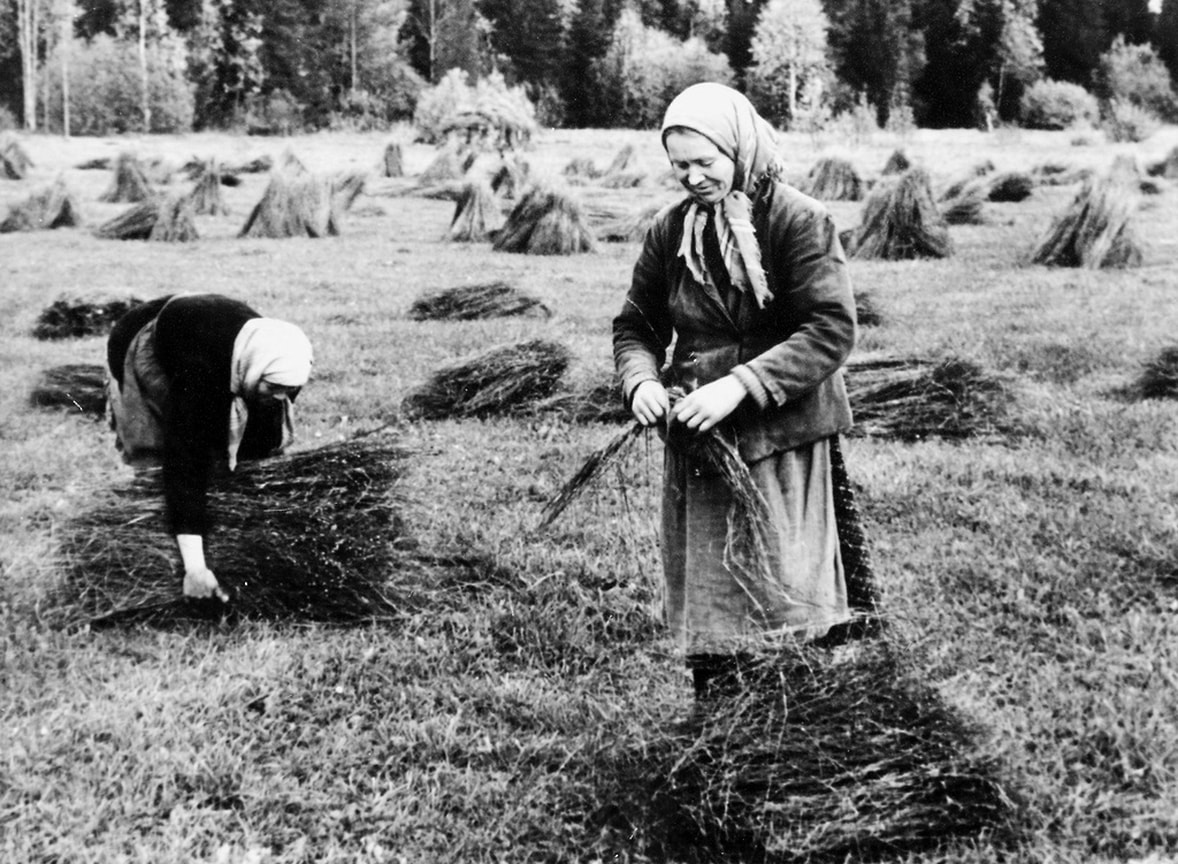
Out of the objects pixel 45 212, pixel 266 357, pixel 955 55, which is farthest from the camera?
pixel 955 55

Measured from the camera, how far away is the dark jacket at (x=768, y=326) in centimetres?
232

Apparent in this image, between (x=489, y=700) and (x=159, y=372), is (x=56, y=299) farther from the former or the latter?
(x=489, y=700)

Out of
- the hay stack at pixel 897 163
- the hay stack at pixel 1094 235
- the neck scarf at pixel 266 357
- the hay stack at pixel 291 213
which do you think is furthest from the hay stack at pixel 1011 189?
the neck scarf at pixel 266 357

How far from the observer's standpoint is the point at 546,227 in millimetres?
11906

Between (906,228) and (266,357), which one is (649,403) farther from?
(906,228)

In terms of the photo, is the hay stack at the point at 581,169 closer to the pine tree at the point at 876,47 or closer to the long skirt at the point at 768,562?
the pine tree at the point at 876,47

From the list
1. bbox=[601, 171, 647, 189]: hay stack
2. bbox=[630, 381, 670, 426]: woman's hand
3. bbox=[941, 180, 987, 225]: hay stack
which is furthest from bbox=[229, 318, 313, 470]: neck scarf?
bbox=[601, 171, 647, 189]: hay stack

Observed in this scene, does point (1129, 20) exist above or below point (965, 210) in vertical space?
above

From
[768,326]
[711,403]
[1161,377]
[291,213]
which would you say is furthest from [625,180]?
[711,403]

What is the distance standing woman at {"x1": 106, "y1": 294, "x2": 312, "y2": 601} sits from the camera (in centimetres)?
317

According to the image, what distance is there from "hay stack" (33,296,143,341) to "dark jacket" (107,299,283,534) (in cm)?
518

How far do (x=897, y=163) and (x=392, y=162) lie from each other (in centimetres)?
929

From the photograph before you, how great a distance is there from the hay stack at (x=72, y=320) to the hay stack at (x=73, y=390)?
5.77 feet

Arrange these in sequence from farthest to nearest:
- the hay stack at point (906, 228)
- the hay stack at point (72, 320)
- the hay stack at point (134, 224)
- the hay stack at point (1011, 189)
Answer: the hay stack at point (1011, 189), the hay stack at point (134, 224), the hay stack at point (906, 228), the hay stack at point (72, 320)
